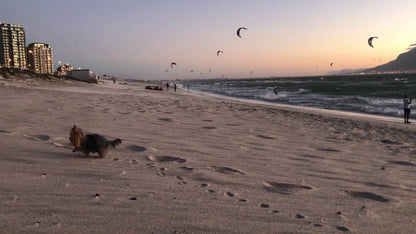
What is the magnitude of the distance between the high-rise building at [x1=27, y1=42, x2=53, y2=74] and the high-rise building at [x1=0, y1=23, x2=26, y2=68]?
28.6ft

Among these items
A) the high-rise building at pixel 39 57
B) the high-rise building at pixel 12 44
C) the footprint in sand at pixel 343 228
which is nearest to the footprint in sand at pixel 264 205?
the footprint in sand at pixel 343 228

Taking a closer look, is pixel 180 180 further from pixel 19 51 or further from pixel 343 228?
pixel 19 51

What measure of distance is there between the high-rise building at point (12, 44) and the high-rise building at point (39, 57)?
8.73 meters

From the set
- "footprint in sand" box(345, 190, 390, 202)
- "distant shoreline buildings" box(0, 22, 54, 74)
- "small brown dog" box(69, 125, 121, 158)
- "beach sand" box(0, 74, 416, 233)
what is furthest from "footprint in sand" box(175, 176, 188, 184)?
"distant shoreline buildings" box(0, 22, 54, 74)

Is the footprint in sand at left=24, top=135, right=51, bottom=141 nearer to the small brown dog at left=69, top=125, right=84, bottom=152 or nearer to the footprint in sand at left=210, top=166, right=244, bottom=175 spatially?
the small brown dog at left=69, top=125, right=84, bottom=152

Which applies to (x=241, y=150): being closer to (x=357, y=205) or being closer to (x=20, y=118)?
(x=357, y=205)

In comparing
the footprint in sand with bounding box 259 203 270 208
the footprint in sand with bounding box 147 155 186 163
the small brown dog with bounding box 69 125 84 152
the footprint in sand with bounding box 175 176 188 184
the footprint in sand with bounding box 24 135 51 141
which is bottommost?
the footprint in sand with bounding box 259 203 270 208

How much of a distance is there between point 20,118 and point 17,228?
17.5 ft

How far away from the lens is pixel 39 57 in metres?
147

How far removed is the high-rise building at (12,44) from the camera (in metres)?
120

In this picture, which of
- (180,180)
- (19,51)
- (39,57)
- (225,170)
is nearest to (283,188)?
(225,170)

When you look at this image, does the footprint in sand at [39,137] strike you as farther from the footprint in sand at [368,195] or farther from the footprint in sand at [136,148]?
the footprint in sand at [368,195]

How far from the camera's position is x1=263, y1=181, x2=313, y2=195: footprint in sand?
11.4 ft

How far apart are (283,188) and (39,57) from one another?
169377mm
